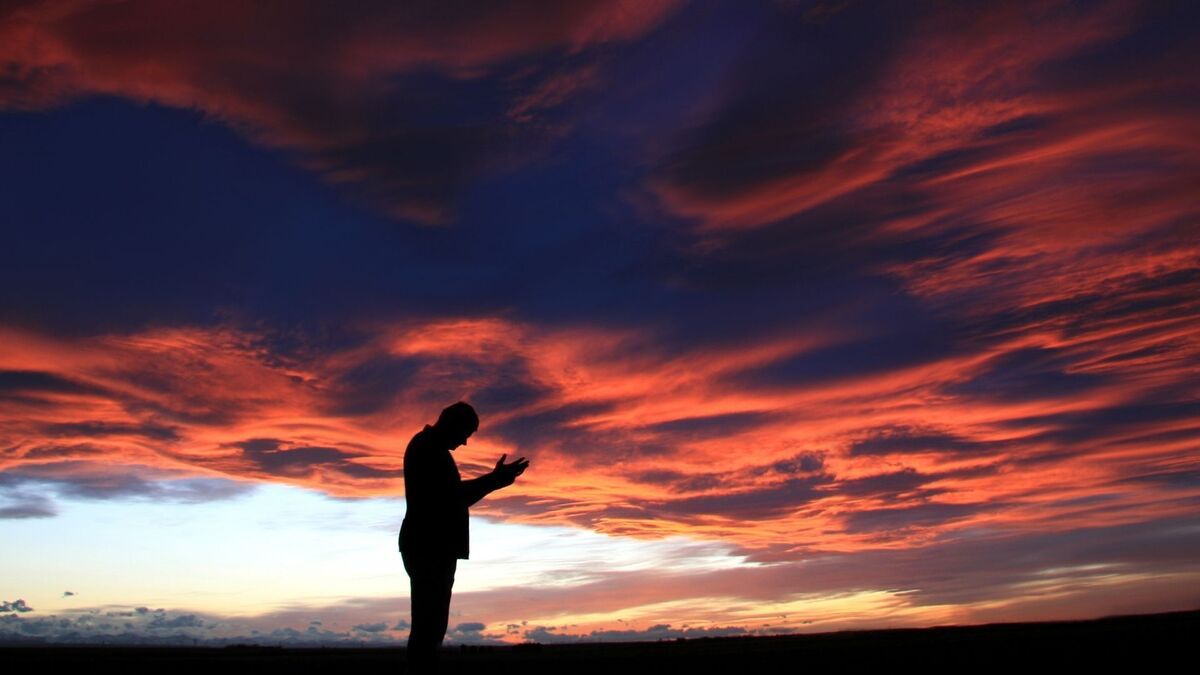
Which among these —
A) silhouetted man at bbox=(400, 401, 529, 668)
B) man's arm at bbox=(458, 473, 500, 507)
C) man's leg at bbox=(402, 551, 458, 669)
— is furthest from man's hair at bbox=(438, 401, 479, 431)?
man's leg at bbox=(402, 551, 458, 669)

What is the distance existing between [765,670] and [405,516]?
6.49 m

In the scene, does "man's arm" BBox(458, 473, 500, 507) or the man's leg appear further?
"man's arm" BBox(458, 473, 500, 507)

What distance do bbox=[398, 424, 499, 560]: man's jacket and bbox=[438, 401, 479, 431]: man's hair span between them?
11cm

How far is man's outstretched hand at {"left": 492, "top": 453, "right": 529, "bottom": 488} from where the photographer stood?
748 centimetres

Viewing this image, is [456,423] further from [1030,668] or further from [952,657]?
[952,657]

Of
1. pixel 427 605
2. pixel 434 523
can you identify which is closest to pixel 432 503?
pixel 434 523

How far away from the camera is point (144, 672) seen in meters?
12.6

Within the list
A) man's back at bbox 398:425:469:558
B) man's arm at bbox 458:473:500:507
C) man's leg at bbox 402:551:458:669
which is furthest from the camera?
man's arm at bbox 458:473:500:507

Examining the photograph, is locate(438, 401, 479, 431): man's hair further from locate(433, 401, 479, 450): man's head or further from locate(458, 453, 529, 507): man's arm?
locate(458, 453, 529, 507): man's arm

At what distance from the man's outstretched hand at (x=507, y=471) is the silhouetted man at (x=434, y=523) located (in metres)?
0.22

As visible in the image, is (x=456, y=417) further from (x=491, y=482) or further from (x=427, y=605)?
(x=427, y=605)

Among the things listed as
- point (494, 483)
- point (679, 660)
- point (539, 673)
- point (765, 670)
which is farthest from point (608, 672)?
point (494, 483)

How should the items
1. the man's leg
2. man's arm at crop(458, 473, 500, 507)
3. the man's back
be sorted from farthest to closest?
man's arm at crop(458, 473, 500, 507), the man's back, the man's leg

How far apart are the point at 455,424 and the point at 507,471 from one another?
68 centimetres
